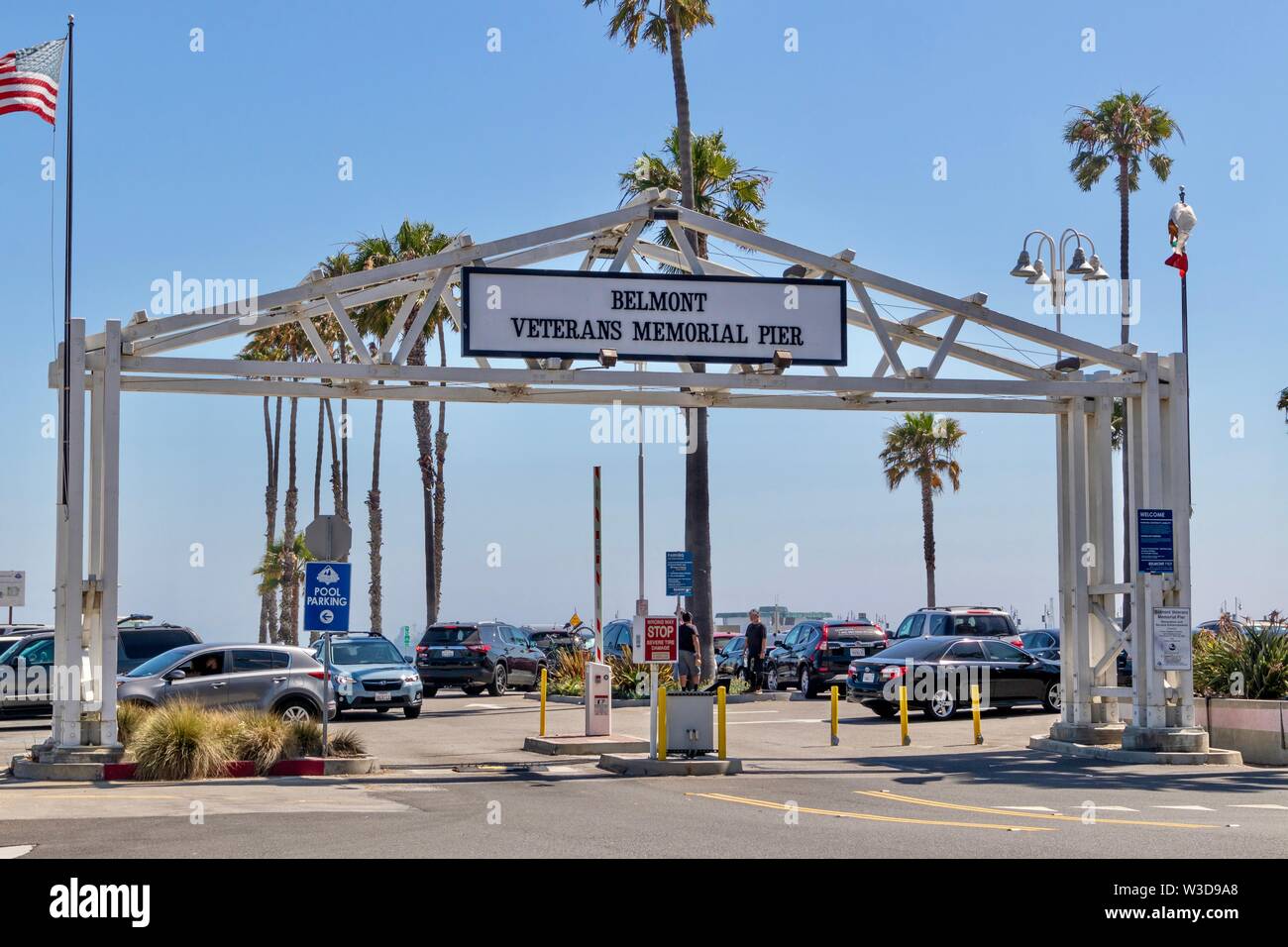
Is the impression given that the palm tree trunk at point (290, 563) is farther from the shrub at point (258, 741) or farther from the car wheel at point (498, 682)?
the shrub at point (258, 741)

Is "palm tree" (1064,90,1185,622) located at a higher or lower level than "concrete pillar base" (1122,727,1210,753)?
higher

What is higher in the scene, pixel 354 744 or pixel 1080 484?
pixel 1080 484

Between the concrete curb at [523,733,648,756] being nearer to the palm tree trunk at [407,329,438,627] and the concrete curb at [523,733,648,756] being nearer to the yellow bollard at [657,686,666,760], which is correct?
the yellow bollard at [657,686,666,760]

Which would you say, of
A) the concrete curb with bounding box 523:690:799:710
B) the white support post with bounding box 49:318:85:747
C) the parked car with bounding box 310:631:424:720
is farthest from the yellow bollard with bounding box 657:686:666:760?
the concrete curb with bounding box 523:690:799:710

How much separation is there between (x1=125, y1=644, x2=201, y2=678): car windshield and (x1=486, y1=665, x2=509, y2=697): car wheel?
11866 mm

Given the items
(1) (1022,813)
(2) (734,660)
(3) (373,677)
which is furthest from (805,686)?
(1) (1022,813)

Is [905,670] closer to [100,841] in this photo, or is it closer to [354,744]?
[354,744]

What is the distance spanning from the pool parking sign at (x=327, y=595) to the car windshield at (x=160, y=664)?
556cm

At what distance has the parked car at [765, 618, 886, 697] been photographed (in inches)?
1313

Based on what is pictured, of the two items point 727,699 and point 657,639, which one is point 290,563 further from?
point 657,639

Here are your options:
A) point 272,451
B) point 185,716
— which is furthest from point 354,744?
point 272,451

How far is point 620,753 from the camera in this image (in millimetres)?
20891

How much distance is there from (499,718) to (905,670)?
737 cm
